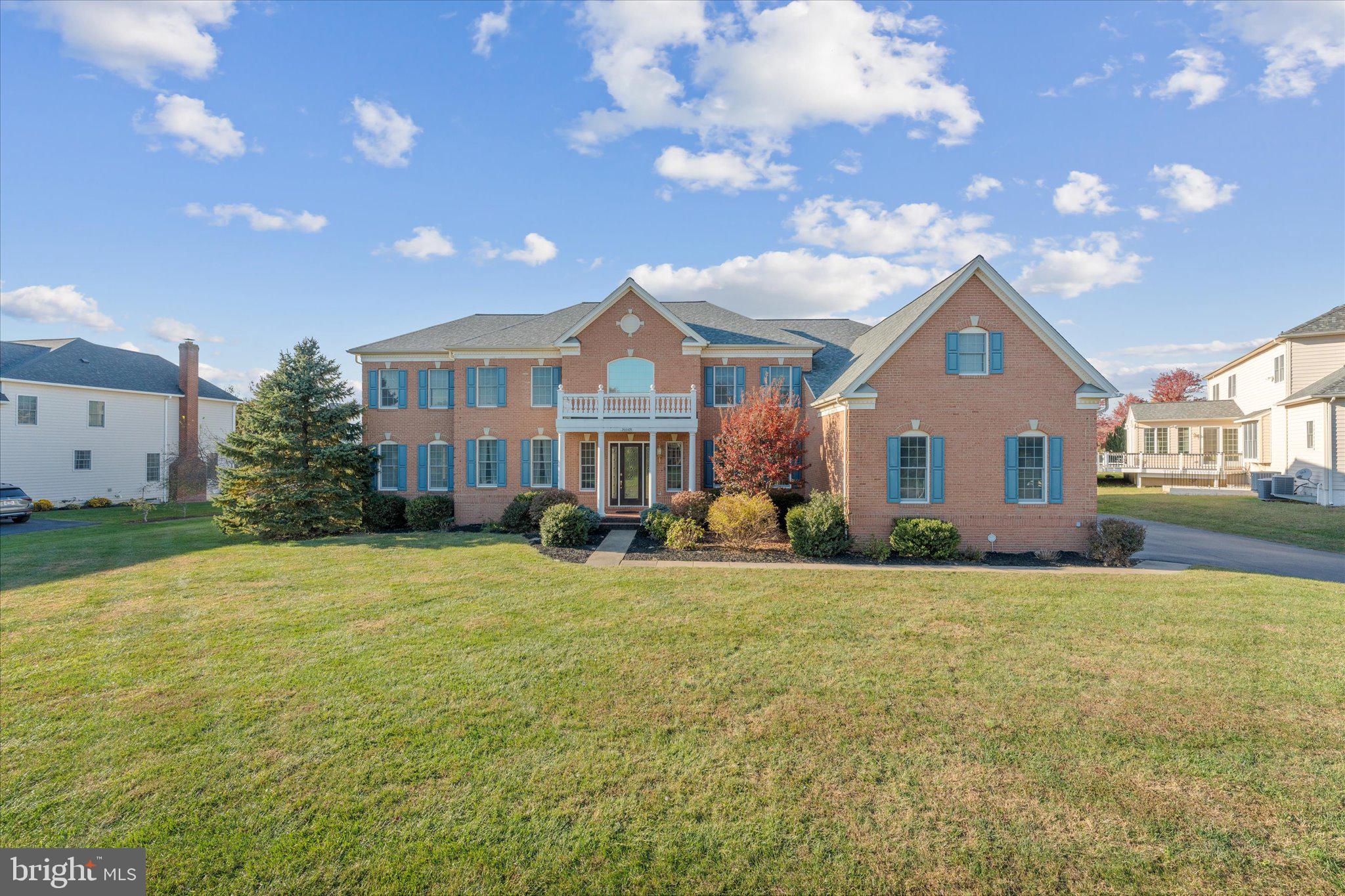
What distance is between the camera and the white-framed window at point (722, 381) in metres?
21.8

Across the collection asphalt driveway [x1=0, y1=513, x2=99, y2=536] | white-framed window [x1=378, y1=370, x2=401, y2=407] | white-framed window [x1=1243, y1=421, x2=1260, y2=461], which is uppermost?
white-framed window [x1=378, y1=370, x2=401, y2=407]

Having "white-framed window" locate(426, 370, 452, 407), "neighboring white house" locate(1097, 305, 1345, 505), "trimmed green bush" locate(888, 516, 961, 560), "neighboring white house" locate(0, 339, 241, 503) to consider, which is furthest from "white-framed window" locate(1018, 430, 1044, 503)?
"neighboring white house" locate(0, 339, 241, 503)

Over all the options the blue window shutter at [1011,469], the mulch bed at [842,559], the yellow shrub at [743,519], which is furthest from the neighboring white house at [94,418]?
the blue window shutter at [1011,469]

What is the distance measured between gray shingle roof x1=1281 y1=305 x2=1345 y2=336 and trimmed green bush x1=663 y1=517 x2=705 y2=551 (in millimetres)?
31461

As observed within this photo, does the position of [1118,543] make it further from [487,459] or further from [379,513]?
[379,513]

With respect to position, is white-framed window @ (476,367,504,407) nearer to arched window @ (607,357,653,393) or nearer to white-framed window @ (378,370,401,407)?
white-framed window @ (378,370,401,407)

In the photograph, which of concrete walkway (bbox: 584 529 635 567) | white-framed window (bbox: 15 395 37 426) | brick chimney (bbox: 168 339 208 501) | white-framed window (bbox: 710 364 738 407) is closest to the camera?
concrete walkway (bbox: 584 529 635 567)

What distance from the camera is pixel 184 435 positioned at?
1332 inches

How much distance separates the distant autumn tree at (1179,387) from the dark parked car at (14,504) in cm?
8408

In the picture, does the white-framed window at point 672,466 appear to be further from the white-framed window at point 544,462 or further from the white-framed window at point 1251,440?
the white-framed window at point 1251,440

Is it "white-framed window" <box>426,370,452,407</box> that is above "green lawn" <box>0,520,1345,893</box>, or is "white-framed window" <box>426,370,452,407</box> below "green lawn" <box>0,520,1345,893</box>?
above

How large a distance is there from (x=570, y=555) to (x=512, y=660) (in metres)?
6.94

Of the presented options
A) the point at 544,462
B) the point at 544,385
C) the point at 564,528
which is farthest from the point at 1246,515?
the point at 544,385

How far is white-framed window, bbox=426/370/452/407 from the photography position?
906 inches
